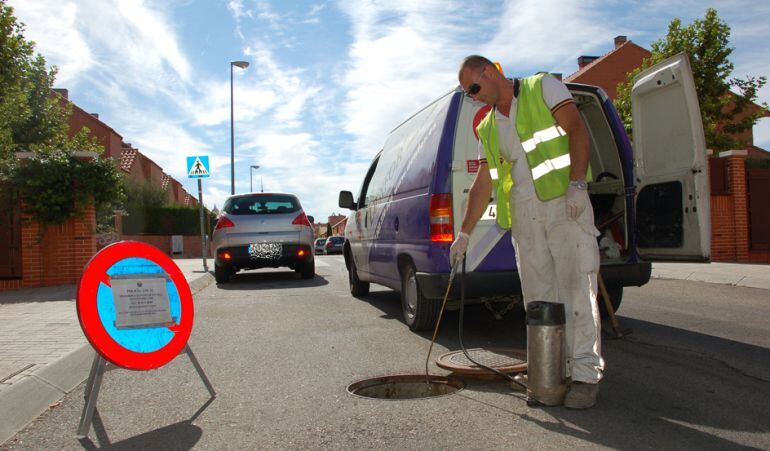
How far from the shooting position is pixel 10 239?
10.4 m

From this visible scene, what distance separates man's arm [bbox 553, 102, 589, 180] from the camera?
11.1 feet

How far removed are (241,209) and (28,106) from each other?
11272 mm

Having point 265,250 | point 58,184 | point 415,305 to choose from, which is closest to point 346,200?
point 415,305

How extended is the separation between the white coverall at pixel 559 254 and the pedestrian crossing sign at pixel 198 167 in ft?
43.5

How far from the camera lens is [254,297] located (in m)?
Answer: 9.55

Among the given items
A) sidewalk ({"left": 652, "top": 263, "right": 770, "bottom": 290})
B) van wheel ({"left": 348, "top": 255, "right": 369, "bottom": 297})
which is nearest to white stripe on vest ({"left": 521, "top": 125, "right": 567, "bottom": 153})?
van wheel ({"left": 348, "top": 255, "right": 369, "bottom": 297})

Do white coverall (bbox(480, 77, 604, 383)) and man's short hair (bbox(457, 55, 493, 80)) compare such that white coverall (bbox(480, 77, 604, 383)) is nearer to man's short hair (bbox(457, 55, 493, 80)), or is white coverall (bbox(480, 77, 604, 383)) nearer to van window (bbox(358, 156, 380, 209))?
man's short hair (bbox(457, 55, 493, 80))

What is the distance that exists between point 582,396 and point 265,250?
9172 millimetres

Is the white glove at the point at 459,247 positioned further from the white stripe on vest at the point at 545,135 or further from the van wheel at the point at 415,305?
the van wheel at the point at 415,305

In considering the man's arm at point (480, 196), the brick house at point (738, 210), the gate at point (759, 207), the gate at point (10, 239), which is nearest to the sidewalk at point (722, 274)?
the brick house at point (738, 210)

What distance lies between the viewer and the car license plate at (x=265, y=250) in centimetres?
1181

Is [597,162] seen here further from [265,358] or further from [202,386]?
[202,386]

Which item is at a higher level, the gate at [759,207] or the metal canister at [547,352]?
the gate at [759,207]

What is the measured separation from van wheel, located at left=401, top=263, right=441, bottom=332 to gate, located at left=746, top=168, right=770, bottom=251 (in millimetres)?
11317
